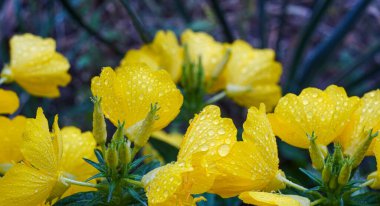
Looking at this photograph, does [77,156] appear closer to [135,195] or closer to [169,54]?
[135,195]

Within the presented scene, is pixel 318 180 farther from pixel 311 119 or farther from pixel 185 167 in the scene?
pixel 185 167

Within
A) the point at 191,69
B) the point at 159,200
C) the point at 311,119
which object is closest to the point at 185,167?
the point at 159,200

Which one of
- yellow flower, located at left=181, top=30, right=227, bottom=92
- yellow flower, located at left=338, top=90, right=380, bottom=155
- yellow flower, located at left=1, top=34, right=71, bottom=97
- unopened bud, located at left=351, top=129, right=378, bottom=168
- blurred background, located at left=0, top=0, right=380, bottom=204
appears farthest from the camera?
blurred background, located at left=0, top=0, right=380, bottom=204

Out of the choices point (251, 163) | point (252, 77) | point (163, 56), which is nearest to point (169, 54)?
point (163, 56)

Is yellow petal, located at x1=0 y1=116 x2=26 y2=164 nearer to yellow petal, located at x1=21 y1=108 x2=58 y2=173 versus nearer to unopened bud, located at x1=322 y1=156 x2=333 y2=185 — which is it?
yellow petal, located at x1=21 y1=108 x2=58 y2=173

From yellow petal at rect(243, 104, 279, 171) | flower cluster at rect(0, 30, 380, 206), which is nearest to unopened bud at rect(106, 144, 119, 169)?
flower cluster at rect(0, 30, 380, 206)

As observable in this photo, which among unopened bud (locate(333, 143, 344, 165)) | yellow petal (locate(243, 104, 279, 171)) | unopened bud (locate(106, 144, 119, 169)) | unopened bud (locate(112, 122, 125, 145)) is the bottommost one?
unopened bud (locate(106, 144, 119, 169))

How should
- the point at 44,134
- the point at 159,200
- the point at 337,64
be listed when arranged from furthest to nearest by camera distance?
the point at 337,64, the point at 44,134, the point at 159,200
